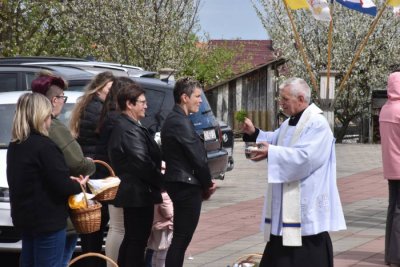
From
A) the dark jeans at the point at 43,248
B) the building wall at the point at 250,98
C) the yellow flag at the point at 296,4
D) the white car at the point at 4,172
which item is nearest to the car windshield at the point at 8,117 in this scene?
the white car at the point at 4,172

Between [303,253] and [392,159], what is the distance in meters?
3.17

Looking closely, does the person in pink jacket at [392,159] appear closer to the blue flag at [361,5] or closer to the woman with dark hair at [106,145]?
the woman with dark hair at [106,145]

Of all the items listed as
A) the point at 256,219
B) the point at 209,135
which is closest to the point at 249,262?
the point at 256,219

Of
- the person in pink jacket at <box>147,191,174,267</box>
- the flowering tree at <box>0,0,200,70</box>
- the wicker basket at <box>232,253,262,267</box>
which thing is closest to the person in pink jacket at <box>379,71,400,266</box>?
the wicker basket at <box>232,253,262,267</box>

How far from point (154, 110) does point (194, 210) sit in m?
4.12

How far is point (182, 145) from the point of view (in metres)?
8.39

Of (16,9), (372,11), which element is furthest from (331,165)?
(16,9)

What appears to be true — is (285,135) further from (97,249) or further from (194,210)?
(97,249)

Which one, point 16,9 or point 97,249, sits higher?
point 16,9

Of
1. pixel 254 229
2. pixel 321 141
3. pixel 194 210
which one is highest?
pixel 321 141

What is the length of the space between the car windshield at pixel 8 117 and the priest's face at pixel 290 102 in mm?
4047

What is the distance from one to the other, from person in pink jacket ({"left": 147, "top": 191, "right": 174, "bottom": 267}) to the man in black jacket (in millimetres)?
504

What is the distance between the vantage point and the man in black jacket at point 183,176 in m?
8.38

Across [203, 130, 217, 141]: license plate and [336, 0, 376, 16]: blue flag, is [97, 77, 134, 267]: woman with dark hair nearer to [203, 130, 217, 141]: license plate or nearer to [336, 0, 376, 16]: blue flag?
[203, 130, 217, 141]: license plate
